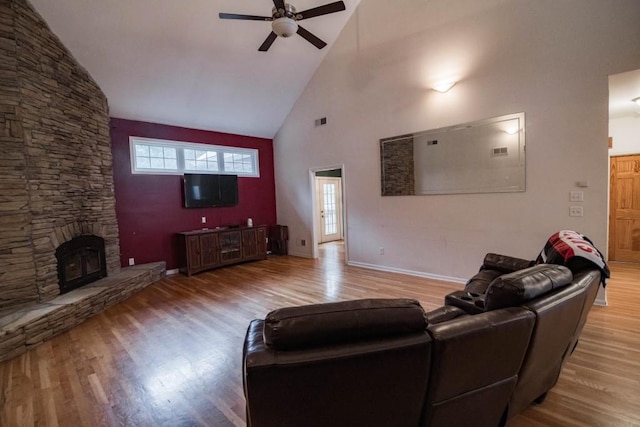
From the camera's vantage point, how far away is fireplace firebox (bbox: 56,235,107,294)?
3.54 metres

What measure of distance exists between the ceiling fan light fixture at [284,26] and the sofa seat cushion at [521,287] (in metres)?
3.23

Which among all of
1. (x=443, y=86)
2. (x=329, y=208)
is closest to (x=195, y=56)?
(x=443, y=86)

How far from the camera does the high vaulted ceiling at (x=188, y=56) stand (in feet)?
11.7

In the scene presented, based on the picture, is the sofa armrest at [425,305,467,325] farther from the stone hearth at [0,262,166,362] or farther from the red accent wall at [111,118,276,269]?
the red accent wall at [111,118,276,269]

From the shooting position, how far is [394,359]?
1.05 metres

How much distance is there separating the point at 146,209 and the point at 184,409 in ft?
13.7

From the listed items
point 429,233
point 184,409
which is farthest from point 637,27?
point 184,409

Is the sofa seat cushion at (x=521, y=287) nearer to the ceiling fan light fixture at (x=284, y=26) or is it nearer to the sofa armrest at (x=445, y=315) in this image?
the sofa armrest at (x=445, y=315)

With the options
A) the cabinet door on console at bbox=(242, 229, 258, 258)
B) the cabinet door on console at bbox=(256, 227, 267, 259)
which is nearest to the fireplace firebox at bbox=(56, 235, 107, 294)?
the cabinet door on console at bbox=(242, 229, 258, 258)

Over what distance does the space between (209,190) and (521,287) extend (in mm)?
5513

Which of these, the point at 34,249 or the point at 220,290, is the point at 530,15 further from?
the point at 34,249

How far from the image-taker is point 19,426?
5.73 feet

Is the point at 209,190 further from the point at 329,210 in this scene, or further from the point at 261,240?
the point at 329,210

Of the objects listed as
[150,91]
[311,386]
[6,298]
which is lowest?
[6,298]
